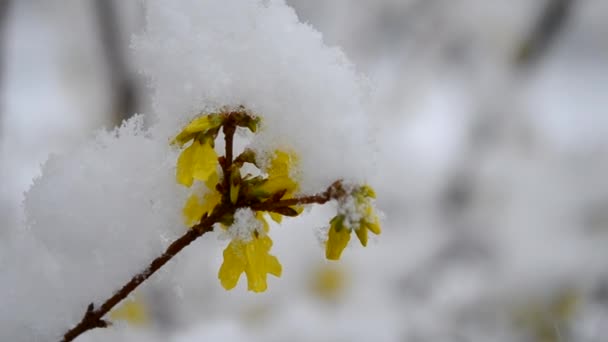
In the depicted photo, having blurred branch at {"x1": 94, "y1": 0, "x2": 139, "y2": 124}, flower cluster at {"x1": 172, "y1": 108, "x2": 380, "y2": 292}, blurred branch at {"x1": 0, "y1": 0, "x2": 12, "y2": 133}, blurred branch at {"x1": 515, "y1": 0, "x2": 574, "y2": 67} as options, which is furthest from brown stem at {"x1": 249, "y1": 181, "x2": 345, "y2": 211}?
blurred branch at {"x1": 515, "y1": 0, "x2": 574, "y2": 67}

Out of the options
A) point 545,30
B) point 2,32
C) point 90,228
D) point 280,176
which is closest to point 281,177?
point 280,176

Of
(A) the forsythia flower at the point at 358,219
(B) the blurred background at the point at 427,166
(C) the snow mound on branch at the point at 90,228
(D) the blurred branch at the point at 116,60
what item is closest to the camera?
(A) the forsythia flower at the point at 358,219

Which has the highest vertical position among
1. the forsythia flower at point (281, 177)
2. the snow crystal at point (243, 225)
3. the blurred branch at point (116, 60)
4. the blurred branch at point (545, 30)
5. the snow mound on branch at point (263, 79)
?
the blurred branch at point (545, 30)

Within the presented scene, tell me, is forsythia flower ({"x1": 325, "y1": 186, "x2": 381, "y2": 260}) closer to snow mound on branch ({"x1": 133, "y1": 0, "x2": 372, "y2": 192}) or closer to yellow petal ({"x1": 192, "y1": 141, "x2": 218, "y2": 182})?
snow mound on branch ({"x1": 133, "y1": 0, "x2": 372, "y2": 192})

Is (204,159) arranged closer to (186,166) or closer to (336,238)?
(186,166)

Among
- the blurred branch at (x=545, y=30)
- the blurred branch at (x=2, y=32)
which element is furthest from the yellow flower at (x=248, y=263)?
the blurred branch at (x=545, y=30)

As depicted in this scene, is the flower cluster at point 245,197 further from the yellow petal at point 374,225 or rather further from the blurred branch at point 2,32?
the blurred branch at point 2,32
